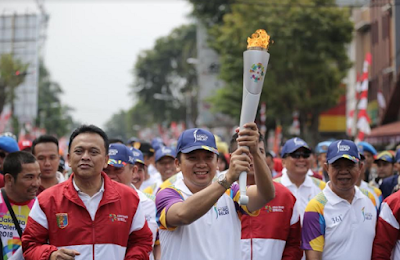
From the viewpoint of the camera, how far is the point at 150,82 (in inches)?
2318

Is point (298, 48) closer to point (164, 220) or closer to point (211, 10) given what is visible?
point (211, 10)

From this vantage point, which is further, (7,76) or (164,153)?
(7,76)

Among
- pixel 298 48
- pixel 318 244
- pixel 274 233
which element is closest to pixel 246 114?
pixel 318 244

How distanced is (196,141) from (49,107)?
80.3 metres

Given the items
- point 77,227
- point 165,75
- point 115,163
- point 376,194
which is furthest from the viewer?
point 165,75

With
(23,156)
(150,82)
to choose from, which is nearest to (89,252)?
(23,156)

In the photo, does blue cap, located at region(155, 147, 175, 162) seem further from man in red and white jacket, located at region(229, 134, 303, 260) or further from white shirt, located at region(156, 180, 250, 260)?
white shirt, located at region(156, 180, 250, 260)

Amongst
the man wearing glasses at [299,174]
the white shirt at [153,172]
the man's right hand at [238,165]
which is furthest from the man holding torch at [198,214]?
the white shirt at [153,172]

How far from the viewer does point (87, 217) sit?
3.94m

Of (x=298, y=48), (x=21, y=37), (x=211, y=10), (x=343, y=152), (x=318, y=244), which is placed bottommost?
(x=318, y=244)

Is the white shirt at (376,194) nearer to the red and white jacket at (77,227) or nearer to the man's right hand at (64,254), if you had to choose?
the red and white jacket at (77,227)

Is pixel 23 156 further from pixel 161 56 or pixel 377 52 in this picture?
pixel 161 56

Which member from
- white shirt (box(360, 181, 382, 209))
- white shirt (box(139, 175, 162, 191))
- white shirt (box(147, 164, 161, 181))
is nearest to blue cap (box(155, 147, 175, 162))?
white shirt (box(139, 175, 162, 191))

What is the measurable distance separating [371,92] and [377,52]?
11.2 ft
